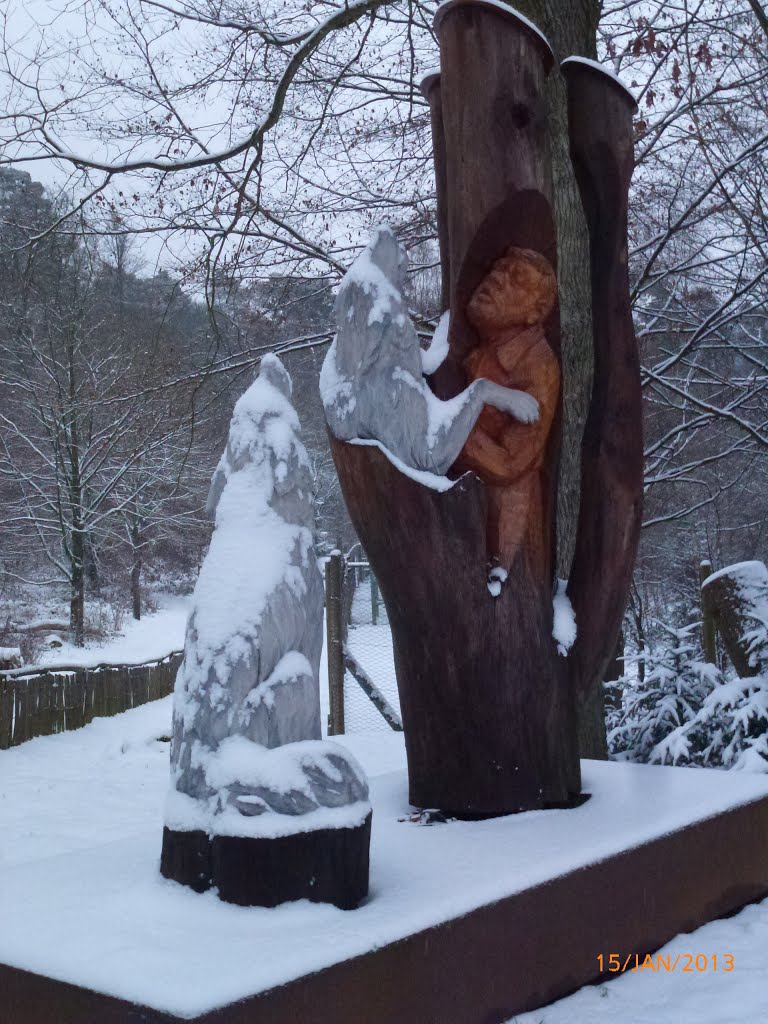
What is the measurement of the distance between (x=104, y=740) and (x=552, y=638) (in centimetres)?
834

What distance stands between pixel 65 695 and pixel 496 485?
8.77 metres

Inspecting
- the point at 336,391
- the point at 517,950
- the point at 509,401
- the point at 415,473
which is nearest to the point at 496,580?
the point at 415,473

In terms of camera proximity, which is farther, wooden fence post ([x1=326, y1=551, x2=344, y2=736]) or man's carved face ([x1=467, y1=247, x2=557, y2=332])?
wooden fence post ([x1=326, y1=551, x2=344, y2=736])

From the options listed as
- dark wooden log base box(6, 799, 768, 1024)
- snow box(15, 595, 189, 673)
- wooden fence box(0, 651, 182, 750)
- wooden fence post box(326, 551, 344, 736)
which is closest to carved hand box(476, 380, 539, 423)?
dark wooden log base box(6, 799, 768, 1024)

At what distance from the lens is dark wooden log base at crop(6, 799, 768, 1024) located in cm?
241

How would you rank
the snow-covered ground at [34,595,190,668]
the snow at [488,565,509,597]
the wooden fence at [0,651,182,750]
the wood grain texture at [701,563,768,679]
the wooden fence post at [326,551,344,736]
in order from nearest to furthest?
1. the snow at [488,565,509,597]
2. the wood grain texture at [701,563,768,679]
3. the wooden fence post at [326,551,344,736]
4. the wooden fence at [0,651,182,750]
5. the snow-covered ground at [34,595,190,668]

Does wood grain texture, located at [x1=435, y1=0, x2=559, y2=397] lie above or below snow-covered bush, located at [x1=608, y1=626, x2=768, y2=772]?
above

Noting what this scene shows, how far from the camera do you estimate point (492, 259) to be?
4320 mm

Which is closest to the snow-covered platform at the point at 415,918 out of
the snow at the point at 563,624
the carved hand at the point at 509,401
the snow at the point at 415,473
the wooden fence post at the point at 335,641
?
the snow at the point at 563,624

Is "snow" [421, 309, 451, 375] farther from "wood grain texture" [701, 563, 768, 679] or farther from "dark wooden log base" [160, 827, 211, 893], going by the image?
"wood grain texture" [701, 563, 768, 679]

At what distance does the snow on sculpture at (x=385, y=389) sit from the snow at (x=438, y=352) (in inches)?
9.9

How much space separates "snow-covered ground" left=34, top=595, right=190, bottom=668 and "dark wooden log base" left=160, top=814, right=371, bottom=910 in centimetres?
1042

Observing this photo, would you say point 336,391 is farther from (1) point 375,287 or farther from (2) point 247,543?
(2) point 247,543

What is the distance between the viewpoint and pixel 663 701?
745 cm
